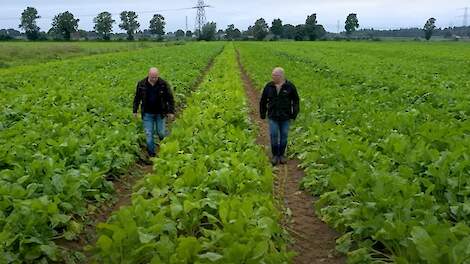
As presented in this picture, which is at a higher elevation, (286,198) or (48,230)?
(48,230)

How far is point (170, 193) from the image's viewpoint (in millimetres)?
6574

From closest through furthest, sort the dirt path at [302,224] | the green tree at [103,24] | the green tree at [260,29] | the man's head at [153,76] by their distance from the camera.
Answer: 1. the dirt path at [302,224]
2. the man's head at [153,76]
3. the green tree at [103,24]
4. the green tree at [260,29]

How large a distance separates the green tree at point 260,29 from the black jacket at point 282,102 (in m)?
123

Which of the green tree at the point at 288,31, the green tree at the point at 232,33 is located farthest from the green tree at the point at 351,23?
the green tree at the point at 232,33

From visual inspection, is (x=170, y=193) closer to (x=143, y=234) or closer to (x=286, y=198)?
(x=143, y=234)

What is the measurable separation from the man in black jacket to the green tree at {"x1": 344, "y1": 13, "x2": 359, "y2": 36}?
467 feet

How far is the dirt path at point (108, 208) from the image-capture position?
6.09 m

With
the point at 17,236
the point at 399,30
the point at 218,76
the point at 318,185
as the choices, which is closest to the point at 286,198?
the point at 318,185

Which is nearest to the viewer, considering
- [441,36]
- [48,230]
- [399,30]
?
[48,230]

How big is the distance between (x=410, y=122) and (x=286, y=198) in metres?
3.30

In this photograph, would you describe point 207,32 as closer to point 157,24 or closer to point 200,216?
point 157,24

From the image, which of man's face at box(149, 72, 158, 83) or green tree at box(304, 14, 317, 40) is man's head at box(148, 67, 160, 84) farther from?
green tree at box(304, 14, 317, 40)

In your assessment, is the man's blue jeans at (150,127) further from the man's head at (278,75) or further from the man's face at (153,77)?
the man's head at (278,75)

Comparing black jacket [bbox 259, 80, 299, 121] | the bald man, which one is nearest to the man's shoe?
black jacket [bbox 259, 80, 299, 121]
